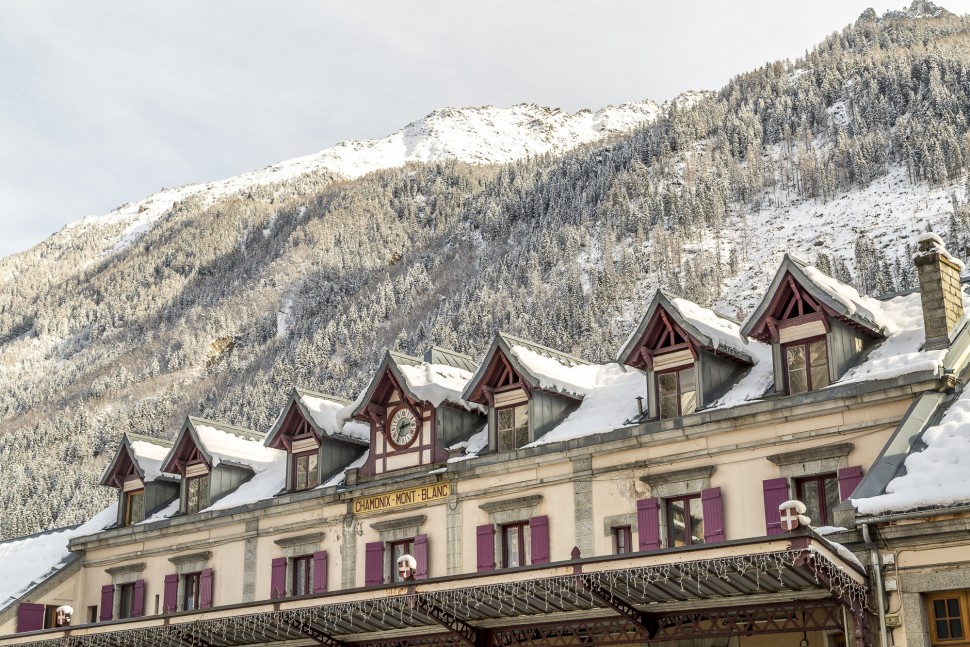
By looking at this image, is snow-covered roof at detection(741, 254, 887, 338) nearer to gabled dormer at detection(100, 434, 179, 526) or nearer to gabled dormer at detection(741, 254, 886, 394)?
gabled dormer at detection(741, 254, 886, 394)

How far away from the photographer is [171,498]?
1431 inches

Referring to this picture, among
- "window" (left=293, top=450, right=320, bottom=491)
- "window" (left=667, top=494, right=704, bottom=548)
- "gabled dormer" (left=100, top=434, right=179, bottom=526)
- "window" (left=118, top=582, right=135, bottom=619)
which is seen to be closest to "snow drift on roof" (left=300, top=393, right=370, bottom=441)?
"window" (left=293, top=450, right=320, bottom=491)

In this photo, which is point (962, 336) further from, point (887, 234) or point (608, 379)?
point (887, 234)

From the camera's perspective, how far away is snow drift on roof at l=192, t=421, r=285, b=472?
34406 mm

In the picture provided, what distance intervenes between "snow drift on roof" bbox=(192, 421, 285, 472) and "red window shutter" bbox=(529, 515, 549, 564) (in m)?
12.3

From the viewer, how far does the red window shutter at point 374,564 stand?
93.0 feet

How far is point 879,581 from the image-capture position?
18.7 meters

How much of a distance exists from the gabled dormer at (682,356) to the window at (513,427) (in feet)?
10.3

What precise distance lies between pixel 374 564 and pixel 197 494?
8.43m

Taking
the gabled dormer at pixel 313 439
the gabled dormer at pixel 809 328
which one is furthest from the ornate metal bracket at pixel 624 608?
the gabled dormer at pixel 313 439

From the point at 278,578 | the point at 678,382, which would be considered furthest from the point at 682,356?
the point at 278,578

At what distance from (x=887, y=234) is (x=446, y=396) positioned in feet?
298

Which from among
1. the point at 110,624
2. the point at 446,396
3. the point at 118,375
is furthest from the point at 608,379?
the point at 118,375

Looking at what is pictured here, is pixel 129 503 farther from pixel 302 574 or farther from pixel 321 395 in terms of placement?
pixel 302 574
